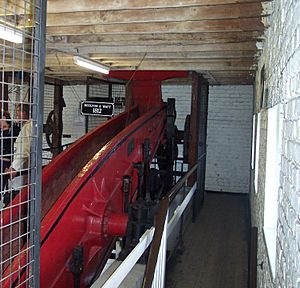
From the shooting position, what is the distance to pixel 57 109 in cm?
898

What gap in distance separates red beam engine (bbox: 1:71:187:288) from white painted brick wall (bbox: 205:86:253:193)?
17.0 feet

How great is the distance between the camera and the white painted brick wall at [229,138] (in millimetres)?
9109

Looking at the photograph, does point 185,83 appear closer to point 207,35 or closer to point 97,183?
point 207,35

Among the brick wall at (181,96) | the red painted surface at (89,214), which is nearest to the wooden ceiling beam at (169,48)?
the red painted surface at (89,214)

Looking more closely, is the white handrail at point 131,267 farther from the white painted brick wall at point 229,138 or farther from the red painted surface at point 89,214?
the white painted brick wall at point 229,138

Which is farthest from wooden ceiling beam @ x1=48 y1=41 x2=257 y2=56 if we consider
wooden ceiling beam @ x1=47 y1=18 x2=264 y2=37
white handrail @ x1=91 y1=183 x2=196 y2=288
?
white handrail @ x1=91 y1=183 x2=196 y2=288

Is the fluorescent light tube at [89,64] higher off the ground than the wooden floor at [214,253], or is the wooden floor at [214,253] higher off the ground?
the fluorescent light tube at [89,64]

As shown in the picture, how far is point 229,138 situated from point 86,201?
678cm

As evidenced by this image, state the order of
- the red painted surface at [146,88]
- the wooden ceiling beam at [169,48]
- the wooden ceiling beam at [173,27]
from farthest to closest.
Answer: the red painted surface at [146,88] < the wooden ceiling beam at [169,48] < the wooden ceiling beam at [173,27]

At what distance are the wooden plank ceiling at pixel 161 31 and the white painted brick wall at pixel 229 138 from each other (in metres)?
2.98

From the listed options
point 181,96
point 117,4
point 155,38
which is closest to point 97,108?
point 155,38

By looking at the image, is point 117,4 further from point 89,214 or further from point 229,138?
point 229,138

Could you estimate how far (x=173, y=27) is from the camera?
148 inches

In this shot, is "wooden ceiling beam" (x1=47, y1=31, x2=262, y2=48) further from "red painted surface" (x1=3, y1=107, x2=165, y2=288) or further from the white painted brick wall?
the white painted brick wall
